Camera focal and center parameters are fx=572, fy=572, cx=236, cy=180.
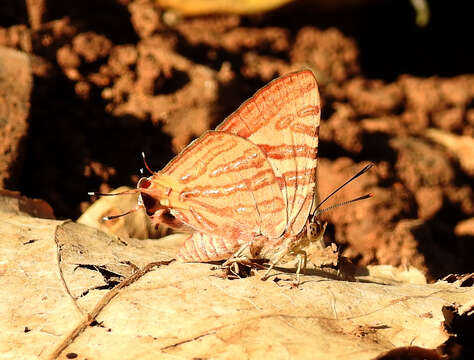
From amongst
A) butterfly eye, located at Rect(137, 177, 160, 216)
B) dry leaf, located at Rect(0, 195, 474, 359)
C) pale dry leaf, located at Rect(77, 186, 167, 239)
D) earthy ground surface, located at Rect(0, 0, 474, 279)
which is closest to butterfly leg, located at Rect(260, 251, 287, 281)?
dry leaf, located at Rect(0, 195, 474, 359)

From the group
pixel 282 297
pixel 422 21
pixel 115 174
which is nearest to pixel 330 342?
pixel 282 297

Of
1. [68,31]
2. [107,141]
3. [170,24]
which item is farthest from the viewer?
[170,24]

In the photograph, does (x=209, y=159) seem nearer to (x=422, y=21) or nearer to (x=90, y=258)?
(x=90, y=258)

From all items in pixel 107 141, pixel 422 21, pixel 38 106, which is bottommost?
pixel 107 141

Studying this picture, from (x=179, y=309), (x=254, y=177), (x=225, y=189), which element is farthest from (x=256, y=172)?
(x=179, y=309)

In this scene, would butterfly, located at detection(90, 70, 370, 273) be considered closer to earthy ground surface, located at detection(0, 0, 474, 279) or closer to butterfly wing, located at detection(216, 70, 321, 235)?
butterfly wing, located at detection(216, 70, 321, 235)

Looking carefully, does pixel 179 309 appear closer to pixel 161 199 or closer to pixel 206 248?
pixel 206 248

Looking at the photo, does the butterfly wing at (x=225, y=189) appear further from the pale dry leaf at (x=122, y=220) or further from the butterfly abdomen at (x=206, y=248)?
the pale dry leaf at (x=122, y=220)

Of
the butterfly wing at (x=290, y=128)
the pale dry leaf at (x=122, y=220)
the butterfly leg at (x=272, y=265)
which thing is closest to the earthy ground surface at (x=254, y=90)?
the pale dry leaf at (x=122, y=220)
